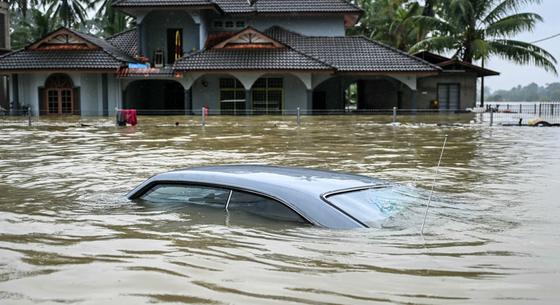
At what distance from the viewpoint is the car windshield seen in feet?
19.0

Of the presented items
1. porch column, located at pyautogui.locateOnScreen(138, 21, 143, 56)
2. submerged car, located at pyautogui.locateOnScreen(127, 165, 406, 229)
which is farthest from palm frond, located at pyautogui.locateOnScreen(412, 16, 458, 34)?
submerged car, located at pyautogui.locateOnScreen(127, 165, 406, 229)

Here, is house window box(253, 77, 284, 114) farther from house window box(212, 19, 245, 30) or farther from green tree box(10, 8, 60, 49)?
green tree box(10, 8, 60, 49)

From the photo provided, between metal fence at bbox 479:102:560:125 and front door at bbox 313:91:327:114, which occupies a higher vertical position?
front door at bbox 313:91:327:114

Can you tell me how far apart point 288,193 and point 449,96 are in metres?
37.6

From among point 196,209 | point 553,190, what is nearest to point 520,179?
point 553,190

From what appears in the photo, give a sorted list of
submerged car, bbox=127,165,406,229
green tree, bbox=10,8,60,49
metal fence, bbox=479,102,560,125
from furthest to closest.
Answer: green tree, bbox=10,8,60,49
metal fence, bbox=479,102,560,125
submerged car, bbox=127,165,406,229

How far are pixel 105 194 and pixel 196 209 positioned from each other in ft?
9.40

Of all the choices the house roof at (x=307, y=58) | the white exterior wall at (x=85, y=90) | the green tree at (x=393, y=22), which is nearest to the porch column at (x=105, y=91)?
the white exterior wall at (x=85, y=90)

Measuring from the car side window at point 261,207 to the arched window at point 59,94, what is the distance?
115ft

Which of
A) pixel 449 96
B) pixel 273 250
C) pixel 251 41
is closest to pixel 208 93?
pixel 251 41

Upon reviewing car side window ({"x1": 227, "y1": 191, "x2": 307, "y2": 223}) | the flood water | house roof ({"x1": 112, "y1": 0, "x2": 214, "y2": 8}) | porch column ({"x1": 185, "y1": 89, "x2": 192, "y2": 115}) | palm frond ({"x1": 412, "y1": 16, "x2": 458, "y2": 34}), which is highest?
house roof ({"x1": 112, "y1": 0, "x2": 214, "y2": 8})

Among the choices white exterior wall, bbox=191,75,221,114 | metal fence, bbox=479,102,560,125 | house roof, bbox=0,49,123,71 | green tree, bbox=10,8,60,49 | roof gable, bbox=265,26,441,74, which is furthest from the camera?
green tree, bbox=10,8,60,49

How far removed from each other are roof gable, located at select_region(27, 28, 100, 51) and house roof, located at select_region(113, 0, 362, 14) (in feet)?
9.48

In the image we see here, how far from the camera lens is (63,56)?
38.2 metres
